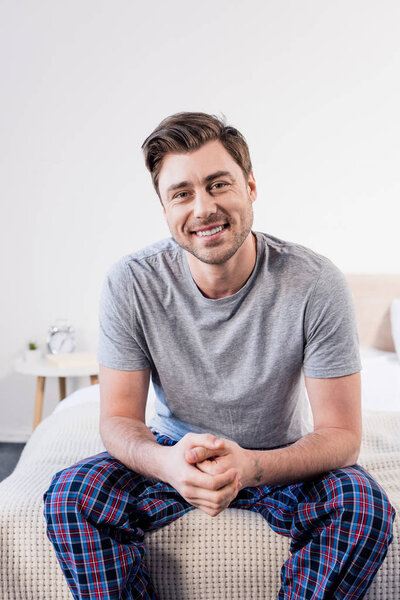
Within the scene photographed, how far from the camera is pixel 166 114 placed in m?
3.07

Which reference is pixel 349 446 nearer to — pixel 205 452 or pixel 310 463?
pixel 310 463

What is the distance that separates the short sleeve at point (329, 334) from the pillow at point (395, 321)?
56.8 inches

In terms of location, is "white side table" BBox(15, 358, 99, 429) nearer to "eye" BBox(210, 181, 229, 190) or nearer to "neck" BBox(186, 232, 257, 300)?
"neck" BBox(186, 232, 257, 300)

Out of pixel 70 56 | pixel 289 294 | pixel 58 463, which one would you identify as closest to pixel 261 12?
pixel 70 56

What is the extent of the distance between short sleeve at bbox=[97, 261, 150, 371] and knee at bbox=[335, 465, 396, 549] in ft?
1.79

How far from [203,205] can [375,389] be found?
4.08 feet

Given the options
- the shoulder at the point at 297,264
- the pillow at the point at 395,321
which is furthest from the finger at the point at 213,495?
the pillow at the point at 395,321

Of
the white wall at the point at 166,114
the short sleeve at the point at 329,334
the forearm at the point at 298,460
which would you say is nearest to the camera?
the forearm at the point at 298,460

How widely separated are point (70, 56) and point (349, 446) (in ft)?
8.41

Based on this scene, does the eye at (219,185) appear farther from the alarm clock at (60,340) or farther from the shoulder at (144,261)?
the alarm clock at (60,340)

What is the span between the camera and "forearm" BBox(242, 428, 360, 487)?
1.21 metres

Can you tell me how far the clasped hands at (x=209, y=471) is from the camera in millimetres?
1126

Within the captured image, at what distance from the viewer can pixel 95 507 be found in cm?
117

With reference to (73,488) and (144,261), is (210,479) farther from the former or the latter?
(144,261)
